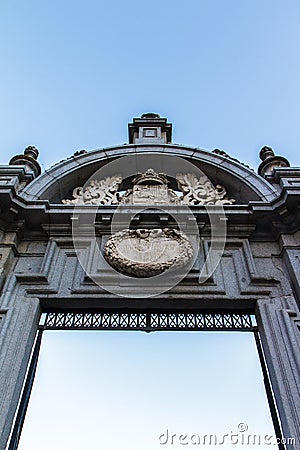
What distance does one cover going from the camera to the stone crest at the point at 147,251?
18.0ft

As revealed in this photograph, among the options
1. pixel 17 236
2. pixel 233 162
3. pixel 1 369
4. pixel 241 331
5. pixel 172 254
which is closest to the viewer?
pixel 1 369

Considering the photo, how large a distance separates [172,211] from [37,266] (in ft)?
6.75

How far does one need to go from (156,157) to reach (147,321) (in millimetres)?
3293

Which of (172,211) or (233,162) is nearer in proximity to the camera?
(172,211)

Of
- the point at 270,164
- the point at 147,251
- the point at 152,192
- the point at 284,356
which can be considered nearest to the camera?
the point at 284,356

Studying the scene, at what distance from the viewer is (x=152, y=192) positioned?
22.9 feet

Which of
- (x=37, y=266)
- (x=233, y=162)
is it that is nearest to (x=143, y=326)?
(x=37, y=266)

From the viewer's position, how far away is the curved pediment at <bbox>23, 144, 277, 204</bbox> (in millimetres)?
6883

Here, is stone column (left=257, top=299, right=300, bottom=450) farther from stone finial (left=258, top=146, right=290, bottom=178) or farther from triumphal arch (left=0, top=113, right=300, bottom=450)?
stone finial (left=258, top=146, right=290, bottom=178)

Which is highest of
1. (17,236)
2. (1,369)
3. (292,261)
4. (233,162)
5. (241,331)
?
(233,162)

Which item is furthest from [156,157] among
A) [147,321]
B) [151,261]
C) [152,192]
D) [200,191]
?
[147,321]

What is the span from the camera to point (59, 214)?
624 cm

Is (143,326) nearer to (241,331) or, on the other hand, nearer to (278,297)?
(241,331)

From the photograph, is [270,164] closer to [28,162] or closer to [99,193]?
[99,193]
